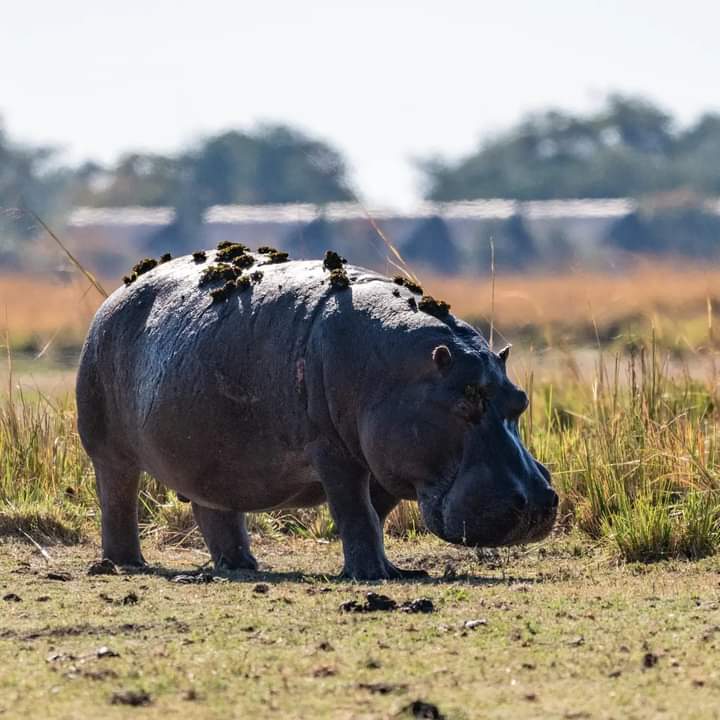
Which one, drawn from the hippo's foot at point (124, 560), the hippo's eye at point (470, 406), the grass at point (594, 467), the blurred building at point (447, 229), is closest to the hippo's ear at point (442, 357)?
the hippo's eye at point (470, 406)

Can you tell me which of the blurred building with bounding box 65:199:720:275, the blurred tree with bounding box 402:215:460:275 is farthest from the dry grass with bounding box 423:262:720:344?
the blurred tree with bounding box 402:215:460:275

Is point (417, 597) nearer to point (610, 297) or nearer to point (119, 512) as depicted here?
point (119, 512)

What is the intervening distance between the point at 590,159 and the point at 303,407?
186ft

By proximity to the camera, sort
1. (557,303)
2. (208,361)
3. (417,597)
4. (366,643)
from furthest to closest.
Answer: (557,303), (208,361), (417,597), (366,643)

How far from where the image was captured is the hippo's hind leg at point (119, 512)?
8.38m

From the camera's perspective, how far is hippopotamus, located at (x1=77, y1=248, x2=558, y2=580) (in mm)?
7020

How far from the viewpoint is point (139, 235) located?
46.1 metres

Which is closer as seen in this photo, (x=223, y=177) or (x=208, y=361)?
(x=208, y=361)

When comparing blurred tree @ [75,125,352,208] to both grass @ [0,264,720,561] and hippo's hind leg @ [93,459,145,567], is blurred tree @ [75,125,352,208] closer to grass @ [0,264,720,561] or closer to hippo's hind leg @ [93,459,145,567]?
grass @ [0,264,720,561]

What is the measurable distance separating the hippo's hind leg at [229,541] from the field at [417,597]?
0.42ft

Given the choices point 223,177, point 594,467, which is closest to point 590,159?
point 223,177

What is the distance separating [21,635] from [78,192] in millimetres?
49408

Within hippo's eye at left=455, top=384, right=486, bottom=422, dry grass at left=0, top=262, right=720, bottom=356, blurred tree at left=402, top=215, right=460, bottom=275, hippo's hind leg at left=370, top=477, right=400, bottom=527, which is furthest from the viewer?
blurred tree at left=402, top=215, right=460, bottom=275

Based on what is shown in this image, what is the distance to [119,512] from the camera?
8391 millimetres
